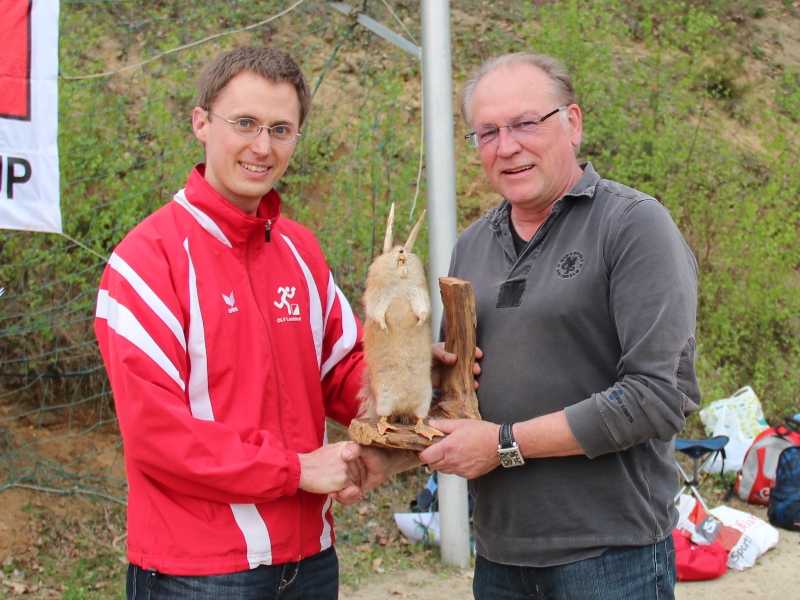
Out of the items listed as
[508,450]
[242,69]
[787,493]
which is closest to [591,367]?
[508,450]

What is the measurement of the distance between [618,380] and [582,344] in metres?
0.14

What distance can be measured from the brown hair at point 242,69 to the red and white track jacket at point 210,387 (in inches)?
10.4

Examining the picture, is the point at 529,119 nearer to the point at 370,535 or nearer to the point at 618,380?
the point at 618,380

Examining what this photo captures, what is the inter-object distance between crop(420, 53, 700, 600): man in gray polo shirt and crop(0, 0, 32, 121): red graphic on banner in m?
2.93

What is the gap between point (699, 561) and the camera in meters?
5.28

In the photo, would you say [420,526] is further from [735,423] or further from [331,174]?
[735,423]

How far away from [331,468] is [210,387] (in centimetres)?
44

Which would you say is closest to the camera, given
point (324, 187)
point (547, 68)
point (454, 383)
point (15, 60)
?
point (547, 68)

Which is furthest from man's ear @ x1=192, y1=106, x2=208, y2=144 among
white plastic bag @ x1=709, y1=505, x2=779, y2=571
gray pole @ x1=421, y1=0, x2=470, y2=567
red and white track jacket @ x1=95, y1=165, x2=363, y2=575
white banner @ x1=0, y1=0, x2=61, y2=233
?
white plastic bag @ x1=709, y1=505, x2=779, y2=571

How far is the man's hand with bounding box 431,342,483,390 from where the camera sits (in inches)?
94.3

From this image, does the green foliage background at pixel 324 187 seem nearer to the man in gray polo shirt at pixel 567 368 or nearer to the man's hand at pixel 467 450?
the man in gray polo shirt at pixel 567 368

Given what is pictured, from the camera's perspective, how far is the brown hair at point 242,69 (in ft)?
7.56

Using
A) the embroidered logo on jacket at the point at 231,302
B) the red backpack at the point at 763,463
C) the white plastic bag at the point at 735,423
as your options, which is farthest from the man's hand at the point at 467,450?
the white plastic bag at the point at 735,423

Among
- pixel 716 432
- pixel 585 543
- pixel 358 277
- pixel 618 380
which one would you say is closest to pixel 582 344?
pixel 618 380
